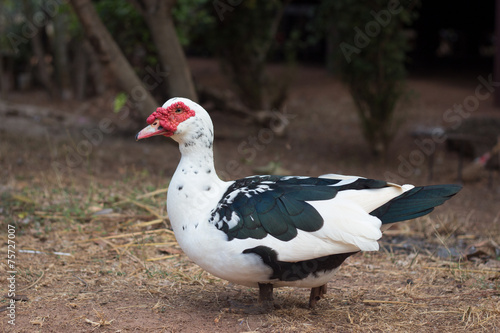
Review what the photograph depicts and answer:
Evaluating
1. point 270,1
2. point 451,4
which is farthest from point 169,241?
point 451,4

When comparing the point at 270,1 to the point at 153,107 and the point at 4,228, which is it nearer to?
the point at 153,107

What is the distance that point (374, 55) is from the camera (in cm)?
739

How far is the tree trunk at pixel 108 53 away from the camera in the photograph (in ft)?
19.2

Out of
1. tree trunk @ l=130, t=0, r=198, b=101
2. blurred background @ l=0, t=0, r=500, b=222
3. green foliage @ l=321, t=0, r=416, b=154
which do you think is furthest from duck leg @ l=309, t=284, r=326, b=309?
green foliage @ l=321, t=0, r=416, b=154

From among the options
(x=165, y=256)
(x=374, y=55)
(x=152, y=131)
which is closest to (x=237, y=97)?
(x=374, y=55)

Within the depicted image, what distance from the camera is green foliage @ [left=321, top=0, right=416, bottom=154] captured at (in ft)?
23.5

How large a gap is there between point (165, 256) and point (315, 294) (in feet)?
3.94

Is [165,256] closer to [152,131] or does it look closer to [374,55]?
[152,131]

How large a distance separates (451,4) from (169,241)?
1461 cm

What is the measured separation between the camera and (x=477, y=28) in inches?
687

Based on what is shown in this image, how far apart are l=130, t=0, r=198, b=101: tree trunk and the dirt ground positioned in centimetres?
96

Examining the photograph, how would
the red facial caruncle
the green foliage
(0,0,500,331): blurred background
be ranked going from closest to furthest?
the red facial caruncle → (0,0,500,331): blurred background → the green foliage

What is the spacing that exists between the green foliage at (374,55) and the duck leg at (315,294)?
4.70m

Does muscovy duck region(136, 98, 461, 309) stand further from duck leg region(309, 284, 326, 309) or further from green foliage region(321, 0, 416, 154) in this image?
green foliage region(321, 0, 416, 154)
